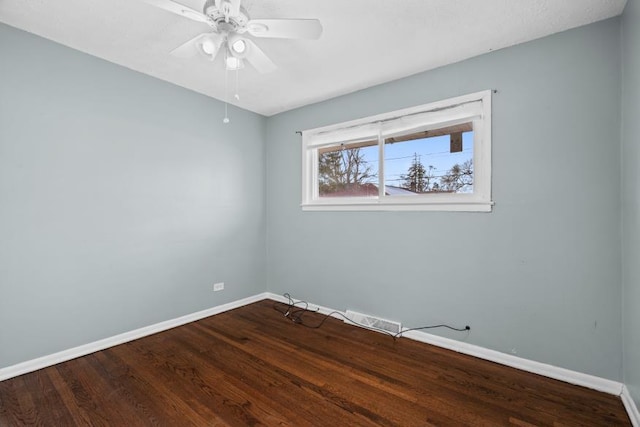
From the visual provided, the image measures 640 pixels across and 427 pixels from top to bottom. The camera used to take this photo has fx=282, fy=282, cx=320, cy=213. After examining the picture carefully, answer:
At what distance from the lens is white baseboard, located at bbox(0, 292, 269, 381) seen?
2.05 m

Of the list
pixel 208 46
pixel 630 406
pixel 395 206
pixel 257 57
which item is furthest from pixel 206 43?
pixel 630 406

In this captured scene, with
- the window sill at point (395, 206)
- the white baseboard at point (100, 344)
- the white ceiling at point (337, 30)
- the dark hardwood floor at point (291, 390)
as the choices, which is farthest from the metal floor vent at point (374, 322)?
the white ceiling at point (337, 30)

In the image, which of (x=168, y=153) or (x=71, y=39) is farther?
(x=168, y=153)

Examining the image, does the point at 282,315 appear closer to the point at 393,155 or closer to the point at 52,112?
the point at 393,155

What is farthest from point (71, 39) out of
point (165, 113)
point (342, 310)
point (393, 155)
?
point (342, 310)

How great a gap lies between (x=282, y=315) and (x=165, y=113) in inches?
98.9

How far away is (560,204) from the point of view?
2.04 m

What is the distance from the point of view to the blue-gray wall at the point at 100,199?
6.78 feet

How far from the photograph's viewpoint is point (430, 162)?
270 centimetres

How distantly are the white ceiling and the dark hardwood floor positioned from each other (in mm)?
2506

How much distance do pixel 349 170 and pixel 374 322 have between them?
1.69 m

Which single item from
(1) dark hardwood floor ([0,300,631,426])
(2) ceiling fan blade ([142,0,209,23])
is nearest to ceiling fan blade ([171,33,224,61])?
(2) ceiling fan blade ([142,0,209,23])

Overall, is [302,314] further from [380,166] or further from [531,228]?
[531,228]

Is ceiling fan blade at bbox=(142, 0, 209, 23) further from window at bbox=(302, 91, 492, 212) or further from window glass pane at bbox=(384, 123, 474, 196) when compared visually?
window glass pane at bbox=(384, 123, 474, 196)
